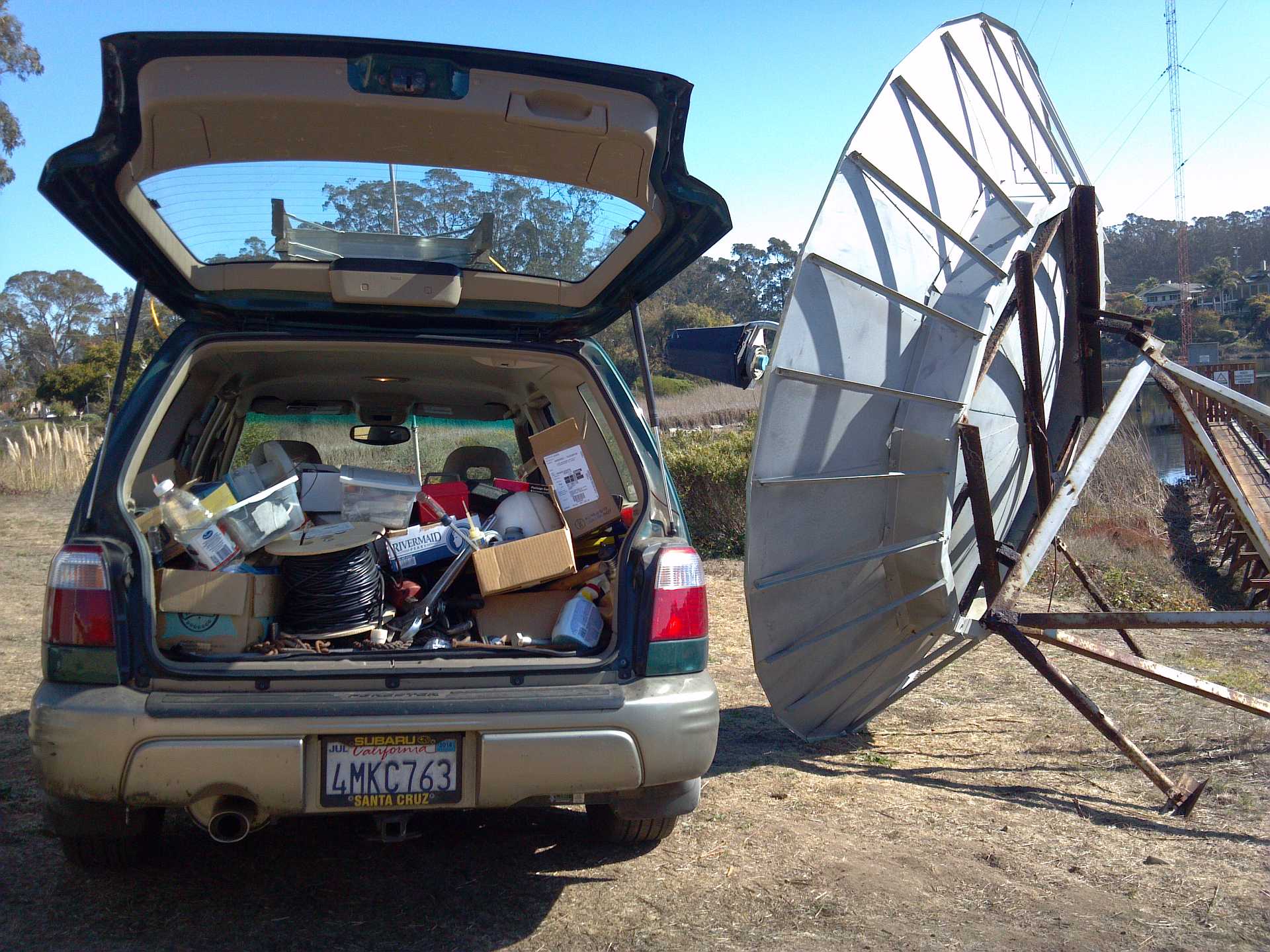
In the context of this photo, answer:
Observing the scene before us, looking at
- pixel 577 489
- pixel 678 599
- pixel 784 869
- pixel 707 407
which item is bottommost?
pixel 784 869

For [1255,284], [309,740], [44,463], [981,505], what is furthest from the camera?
[1255,284]

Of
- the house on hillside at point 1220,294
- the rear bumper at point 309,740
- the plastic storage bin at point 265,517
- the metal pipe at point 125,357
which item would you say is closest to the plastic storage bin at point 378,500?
the plastic storage bin at point 265,517

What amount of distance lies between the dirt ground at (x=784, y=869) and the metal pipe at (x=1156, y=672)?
1.07ft

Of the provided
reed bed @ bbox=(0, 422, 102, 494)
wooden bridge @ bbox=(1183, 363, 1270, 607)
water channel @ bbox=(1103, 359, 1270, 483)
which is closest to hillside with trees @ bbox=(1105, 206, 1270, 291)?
water channel @ bbox=(1103, 359, 1270, 483)

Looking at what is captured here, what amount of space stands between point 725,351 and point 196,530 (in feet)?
12.8

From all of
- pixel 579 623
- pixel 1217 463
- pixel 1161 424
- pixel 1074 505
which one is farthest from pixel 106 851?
pixel 1161 424

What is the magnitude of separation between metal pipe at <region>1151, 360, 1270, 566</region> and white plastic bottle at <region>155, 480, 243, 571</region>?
14.9 ft

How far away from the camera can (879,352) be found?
449cm

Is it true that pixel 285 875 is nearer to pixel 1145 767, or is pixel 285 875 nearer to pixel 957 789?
Answer: pixel 957 789

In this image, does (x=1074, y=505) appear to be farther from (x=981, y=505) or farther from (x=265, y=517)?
(x=265, y=517)

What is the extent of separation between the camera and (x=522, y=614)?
3.71m

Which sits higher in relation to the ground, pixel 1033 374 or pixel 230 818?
pixel 1033 374

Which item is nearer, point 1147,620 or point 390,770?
point 390,770

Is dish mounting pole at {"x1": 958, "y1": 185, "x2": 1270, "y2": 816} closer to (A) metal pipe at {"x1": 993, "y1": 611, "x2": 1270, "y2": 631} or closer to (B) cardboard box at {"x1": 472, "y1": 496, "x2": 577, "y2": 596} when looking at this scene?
(A) metal pipe at {"x1": 993, "y1": 611, "x2": 1270, "y2": 631}
